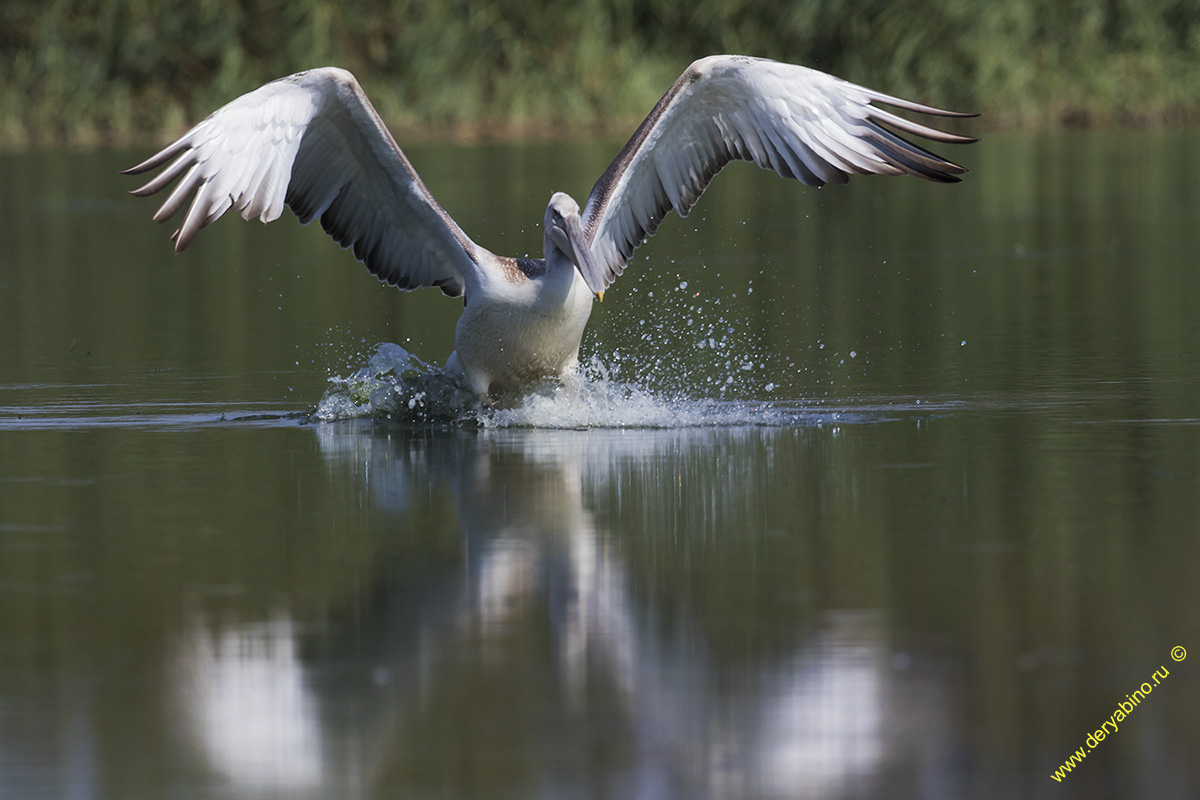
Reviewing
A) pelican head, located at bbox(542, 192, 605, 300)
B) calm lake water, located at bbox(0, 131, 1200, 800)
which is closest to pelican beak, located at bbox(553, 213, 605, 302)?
pelican head, located at bbox(542, 192, 605, 300)

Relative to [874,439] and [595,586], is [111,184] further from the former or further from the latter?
[595,586]

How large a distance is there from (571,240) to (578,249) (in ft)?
0.18

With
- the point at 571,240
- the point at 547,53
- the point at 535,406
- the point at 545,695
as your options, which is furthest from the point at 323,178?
the point at 547,53

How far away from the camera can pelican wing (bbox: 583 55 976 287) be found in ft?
33.2

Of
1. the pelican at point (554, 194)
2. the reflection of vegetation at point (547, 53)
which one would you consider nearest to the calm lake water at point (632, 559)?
the pelican at point (554, 194)

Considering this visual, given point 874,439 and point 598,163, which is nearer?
point 874,439

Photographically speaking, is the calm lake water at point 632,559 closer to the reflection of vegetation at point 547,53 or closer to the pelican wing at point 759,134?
the pelican wing at point 759,134

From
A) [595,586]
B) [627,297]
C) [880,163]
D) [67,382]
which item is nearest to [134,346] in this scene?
[67,382]

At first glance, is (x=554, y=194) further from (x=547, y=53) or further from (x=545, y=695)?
(x=547, y=53)

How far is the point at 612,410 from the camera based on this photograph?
9.85 metres

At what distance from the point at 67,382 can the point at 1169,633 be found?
727 cm

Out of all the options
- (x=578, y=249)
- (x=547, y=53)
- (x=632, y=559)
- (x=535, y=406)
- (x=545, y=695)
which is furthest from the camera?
(x=547, y=53)

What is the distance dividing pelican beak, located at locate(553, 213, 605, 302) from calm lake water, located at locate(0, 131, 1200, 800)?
0.63m

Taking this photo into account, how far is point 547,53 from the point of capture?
35.2 metres
